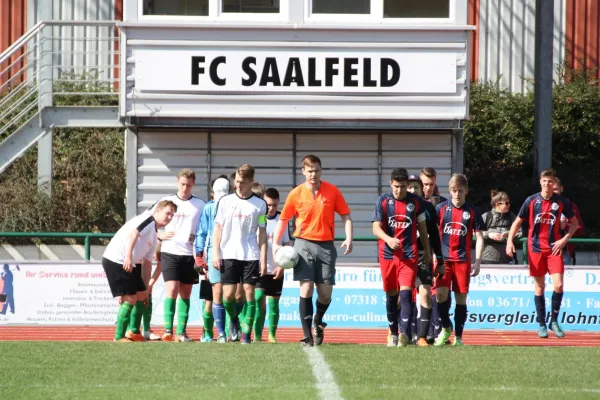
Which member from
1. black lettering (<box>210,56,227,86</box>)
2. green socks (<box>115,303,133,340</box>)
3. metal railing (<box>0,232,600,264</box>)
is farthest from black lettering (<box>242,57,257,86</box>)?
green socks (<box>115,303,133,340</box>)

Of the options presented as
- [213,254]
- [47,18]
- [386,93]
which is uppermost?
[47,18]

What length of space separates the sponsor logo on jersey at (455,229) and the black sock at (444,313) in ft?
2.53

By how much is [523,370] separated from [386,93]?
26.9ft

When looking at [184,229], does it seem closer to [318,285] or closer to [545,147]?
[318,285]

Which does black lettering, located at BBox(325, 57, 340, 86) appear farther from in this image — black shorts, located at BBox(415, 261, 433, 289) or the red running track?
black shorts, located at BBox(415, 261, 433, 289)

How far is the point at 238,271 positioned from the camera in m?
11.7

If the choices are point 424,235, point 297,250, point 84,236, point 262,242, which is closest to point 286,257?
point 297,250

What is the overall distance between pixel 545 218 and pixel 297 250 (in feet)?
13.0

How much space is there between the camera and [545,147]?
57.3 ft

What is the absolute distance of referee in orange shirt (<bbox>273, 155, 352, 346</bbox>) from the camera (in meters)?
11.1

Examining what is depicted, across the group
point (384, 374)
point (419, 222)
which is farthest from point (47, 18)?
point (384, 374)

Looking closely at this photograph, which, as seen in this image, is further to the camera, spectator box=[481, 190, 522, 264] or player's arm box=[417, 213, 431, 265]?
spectator box=[481, 190, 522, 264]

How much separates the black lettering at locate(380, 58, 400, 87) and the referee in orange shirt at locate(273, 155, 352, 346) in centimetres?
561

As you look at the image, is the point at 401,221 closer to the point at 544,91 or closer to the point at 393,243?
the point at 393,243
